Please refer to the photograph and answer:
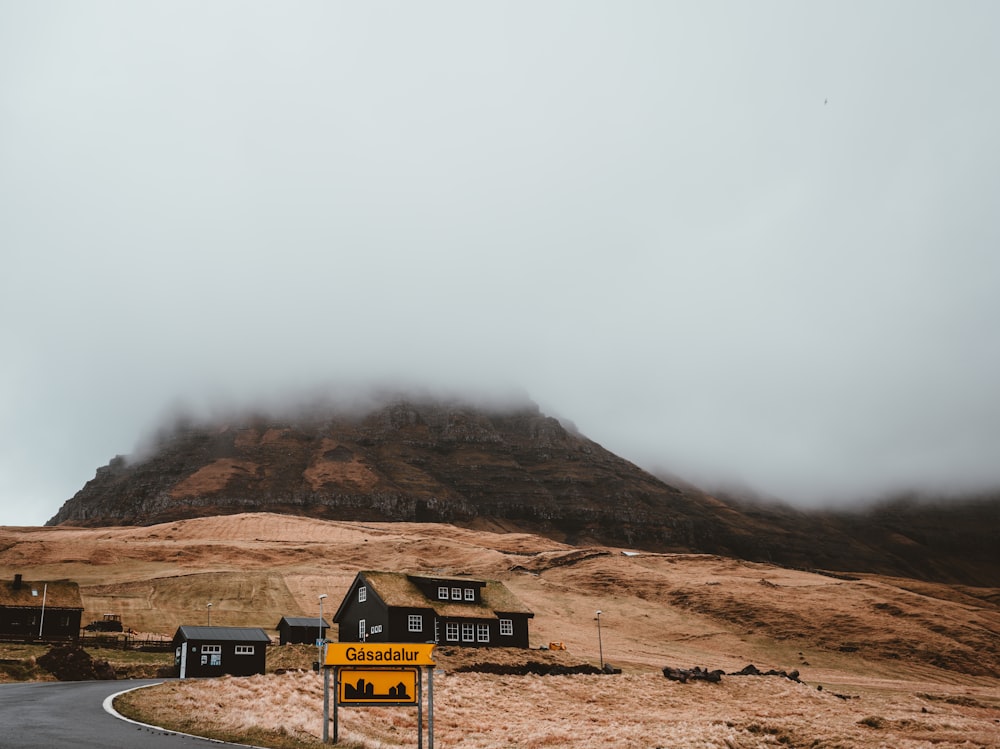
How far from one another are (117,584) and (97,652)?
1821 inches

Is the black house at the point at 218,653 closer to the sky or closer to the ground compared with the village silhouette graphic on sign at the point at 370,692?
closer to the ground

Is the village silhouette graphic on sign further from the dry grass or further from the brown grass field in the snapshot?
the brown grass field

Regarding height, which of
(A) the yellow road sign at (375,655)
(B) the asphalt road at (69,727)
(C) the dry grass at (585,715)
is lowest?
(C) the dry grass at (585,715)

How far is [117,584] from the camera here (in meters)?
97.8

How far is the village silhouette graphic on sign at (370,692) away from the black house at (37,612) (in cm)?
5391

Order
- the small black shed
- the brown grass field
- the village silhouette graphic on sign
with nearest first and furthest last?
1. the village silhouette graphic on sign
2. the brown grass field
3. the small black shed

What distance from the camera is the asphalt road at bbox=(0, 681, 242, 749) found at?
1888 centimetres

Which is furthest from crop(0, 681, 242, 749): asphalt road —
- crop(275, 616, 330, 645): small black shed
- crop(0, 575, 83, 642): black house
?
crop(0, 575, 83, 642): black house

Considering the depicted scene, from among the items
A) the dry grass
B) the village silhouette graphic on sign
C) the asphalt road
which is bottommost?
the dry grass

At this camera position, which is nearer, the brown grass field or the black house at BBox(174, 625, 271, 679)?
the brown grass field

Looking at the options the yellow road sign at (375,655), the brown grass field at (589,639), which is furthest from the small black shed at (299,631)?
the yellow road sign at (375,655)

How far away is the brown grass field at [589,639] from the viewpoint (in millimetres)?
30562

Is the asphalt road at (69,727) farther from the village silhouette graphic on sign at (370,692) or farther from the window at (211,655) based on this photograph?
the window at (211,655)

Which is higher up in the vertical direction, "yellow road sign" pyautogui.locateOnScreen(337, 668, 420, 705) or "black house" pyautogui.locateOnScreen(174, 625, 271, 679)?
"yellow road sign" pyautogui.locateOnScreen(337, 668, 420, 705)
